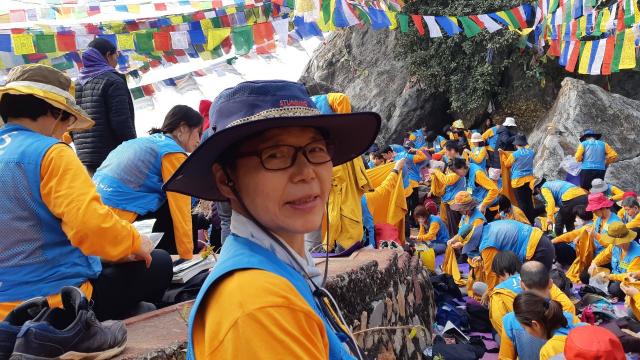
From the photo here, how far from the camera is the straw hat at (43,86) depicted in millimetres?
2340

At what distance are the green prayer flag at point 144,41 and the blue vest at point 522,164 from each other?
22.1 feet

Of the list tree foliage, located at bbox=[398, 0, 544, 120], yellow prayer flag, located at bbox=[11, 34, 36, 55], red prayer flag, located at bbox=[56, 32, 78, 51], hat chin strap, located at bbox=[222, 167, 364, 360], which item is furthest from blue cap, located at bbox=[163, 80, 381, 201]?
tree foliage, located at bbox=[398, 0, 544, 120]

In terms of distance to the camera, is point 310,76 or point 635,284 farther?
point 310,76

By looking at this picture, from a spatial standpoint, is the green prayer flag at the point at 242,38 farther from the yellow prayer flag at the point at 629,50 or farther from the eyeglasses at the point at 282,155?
the eyeglasses at the point at 282,155

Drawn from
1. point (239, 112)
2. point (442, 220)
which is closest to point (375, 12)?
point (442, 220)

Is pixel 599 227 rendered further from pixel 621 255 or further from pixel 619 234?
pixel 619 234

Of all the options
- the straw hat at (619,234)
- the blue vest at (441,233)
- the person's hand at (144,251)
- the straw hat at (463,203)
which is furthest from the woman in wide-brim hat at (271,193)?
the blue vest at (441,233)

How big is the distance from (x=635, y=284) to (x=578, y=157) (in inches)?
231

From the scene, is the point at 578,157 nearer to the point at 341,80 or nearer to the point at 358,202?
the point at 358,202

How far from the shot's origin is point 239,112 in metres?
1.22

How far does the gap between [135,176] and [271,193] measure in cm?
233

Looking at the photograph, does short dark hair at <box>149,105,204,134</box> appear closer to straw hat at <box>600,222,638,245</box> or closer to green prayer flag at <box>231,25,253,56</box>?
straw hat at <box>600,222,638,245</box>

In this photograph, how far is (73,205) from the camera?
2156mm

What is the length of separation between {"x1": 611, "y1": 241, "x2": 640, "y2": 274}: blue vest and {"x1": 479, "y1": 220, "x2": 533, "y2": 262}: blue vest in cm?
88
